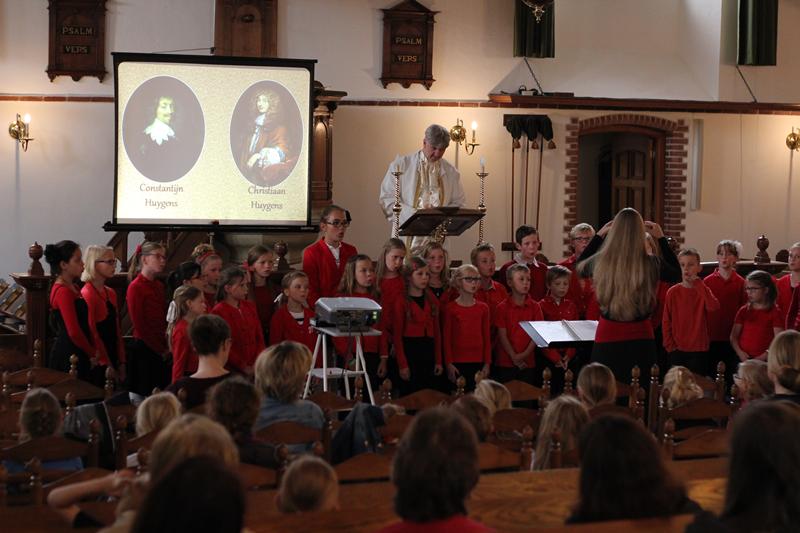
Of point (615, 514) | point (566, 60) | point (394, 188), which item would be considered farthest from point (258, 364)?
point (566, 60)

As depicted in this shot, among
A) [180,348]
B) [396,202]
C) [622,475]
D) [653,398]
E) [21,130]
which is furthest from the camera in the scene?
[21,130]

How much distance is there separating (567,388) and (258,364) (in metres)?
1.82

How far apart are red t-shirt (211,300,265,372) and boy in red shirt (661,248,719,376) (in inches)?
123

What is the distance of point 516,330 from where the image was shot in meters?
Result: 8.05

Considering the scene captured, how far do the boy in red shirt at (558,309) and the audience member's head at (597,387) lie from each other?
3.12 metres

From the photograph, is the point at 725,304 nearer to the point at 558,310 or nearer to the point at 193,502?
the point at 558,310

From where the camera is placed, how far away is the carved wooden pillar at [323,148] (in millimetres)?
12133

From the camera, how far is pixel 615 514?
2801mm

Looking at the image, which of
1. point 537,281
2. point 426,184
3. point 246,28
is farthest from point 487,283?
point 246,28

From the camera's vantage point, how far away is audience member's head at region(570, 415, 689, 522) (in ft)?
9.08

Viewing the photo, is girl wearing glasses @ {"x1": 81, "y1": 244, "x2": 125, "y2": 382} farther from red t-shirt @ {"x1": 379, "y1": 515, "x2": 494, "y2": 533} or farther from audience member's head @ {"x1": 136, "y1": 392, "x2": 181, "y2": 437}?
red t-shirt @ {"x1": 379, "y1": 515, "x2": 494, "y2": 533}

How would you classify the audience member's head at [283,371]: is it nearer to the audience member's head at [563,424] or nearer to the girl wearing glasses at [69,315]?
the audience member's head at [563,424]

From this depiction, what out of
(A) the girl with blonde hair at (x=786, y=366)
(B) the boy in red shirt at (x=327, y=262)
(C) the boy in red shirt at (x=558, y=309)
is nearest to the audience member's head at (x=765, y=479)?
(A) the girl with blonde hair at (x=786, y=366)

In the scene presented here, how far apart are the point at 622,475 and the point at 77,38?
442 inches
